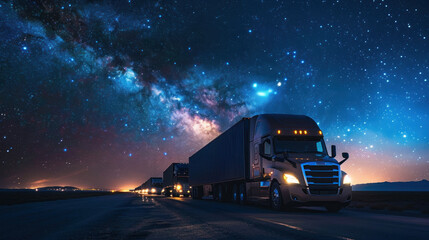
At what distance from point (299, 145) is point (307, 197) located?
242cm

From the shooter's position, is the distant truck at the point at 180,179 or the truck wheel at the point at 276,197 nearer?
the truck wheel at the point at 276,197

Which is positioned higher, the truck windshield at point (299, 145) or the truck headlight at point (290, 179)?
the truck windshield at point (299, 145)

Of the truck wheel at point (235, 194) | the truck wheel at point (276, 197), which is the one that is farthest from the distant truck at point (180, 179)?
the truck wheel at point (276, 197)

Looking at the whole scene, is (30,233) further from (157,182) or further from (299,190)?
(157,182)

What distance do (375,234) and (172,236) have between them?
396cm

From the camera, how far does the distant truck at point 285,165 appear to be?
1336 cm

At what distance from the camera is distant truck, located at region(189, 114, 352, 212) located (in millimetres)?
13355

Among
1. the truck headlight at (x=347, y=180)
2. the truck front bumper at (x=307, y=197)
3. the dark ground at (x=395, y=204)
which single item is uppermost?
the truck headlight at (x=347, y=180)

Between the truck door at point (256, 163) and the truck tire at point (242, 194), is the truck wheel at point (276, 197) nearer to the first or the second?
the truck door at point (256, 163)

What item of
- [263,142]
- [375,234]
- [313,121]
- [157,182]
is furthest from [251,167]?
[157,182]

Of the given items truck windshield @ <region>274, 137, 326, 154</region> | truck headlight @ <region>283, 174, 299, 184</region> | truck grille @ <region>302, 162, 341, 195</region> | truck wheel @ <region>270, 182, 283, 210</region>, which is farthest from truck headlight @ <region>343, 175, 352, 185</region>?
truck wheel @ <region>270, 182, 283, 210</region>

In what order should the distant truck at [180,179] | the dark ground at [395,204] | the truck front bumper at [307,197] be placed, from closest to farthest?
the truck front bumper at [307,197] < the dark ground at [395,204] < the distant truck at [180,179]

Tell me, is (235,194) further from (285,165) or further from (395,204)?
(395,204)

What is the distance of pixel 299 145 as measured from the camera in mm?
14852
